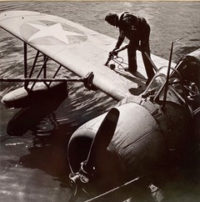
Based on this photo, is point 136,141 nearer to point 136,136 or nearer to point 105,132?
point 136,136

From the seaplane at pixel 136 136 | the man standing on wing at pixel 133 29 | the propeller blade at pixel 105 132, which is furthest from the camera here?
the man standing on wing at pixel 133 29

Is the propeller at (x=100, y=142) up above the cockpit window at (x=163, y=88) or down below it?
below

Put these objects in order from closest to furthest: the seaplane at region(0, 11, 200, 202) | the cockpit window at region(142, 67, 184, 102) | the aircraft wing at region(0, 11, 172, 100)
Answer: the seaplane at region(0, 11, 200, 202)
the cockpit window at region(142, 67, 184, 102)
the aircraft wing at region(0, 11, 172, 100)

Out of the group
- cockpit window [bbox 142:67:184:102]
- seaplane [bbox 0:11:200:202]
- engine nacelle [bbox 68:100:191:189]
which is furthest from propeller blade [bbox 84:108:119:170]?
cockpit window [bbox 142:67:184:102]

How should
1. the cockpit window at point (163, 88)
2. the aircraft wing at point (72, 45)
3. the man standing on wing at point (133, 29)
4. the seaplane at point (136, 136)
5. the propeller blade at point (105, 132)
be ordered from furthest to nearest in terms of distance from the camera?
1. the aircraft wing at point (72, 45)
2. the man standing on wing at point (133, 29)
3. the cockpit window at point (163, 88)
4. the seaplane at point (136, 136)
5. the propeller blade at point (105, 132)

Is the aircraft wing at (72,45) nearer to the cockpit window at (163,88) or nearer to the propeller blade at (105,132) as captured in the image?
the cockpit window at (163,88)

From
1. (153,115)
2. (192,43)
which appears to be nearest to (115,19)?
(153,115)

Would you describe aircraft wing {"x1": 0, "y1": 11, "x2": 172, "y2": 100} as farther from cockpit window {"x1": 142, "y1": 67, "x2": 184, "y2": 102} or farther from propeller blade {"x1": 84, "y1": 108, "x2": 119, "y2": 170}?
propeller blade {"x1": 84, "y1": 108, "x2": 119, "y2": 170}

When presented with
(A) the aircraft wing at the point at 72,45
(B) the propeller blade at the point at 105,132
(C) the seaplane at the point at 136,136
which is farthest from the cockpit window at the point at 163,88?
(A) the aircraft wing at the point at 72,45
